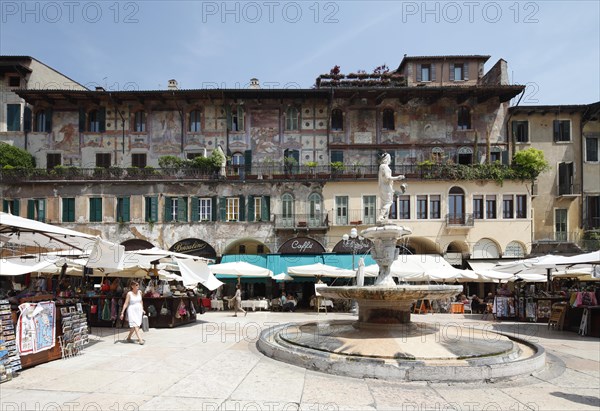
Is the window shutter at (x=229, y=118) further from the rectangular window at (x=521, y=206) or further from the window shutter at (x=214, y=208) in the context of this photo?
the rectangular window at (x=521, y=206)

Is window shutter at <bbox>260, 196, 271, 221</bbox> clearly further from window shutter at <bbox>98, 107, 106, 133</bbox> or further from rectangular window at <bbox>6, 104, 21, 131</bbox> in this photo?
rectangular window at <bbox>6, 104, 21, 131</bbox>

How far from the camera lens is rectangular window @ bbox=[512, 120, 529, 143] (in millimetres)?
34000

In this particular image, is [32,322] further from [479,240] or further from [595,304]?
[479,240]

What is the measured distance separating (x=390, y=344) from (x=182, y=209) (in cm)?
2344

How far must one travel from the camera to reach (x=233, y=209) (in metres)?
30.8

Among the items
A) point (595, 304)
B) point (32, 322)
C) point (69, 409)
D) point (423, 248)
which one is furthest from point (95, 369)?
point (423, 248)

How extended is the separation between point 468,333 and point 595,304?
579cm

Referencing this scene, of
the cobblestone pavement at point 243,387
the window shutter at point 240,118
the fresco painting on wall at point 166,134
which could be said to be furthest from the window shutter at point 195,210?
the cobblestone pavement at point 243,387

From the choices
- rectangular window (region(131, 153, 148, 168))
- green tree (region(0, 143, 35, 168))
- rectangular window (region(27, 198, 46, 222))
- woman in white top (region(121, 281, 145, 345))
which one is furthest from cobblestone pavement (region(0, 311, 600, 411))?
green tree (region(0, 143, 35, 168))

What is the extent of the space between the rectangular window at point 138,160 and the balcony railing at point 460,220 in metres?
21.3

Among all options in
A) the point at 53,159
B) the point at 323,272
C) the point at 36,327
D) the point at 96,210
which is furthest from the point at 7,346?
the point at 53,159

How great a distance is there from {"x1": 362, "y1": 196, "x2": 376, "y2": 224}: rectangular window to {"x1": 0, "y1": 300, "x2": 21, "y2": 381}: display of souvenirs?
79.9 feet

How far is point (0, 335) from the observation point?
25.8 feet

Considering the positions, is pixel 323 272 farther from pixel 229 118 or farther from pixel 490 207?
pixel 229 118
